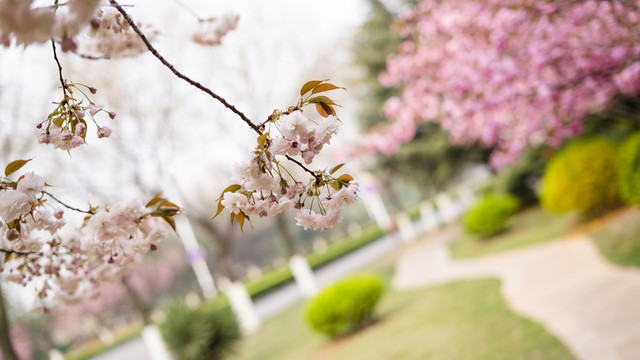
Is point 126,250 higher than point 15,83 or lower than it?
lower

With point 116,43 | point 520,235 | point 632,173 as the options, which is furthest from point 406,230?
point 116,43

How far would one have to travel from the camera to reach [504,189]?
12.9 metres

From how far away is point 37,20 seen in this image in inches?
35.2

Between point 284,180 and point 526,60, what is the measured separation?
17.9 feet

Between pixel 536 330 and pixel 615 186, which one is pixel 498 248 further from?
pixel 536 330

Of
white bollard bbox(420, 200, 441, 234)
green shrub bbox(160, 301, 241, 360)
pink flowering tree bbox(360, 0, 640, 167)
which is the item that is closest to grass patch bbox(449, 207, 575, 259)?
pink flowering tree bbox(360, 0, 640, 167)

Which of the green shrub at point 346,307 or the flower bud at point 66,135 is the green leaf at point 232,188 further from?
the green shrub at point 346,307

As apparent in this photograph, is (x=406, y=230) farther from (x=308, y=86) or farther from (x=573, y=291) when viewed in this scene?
(x=308, y=86)

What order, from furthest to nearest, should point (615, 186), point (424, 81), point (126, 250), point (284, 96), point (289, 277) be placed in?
point (289, 277) → point (284, 96) → point (424, 81) → point (615, 186) → point (126, 250)

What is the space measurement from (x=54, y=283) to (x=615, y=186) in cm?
847

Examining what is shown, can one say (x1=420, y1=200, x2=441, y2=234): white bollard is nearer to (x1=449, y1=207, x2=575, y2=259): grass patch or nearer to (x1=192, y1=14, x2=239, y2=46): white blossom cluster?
(x1=449, y1=207, x2=575, y2=259): grass patch

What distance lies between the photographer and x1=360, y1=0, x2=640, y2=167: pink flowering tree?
193 inches

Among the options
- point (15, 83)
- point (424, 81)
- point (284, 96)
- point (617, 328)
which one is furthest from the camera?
point (284, 96)

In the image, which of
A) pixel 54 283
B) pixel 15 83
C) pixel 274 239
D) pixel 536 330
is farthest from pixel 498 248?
pixel 274 239
